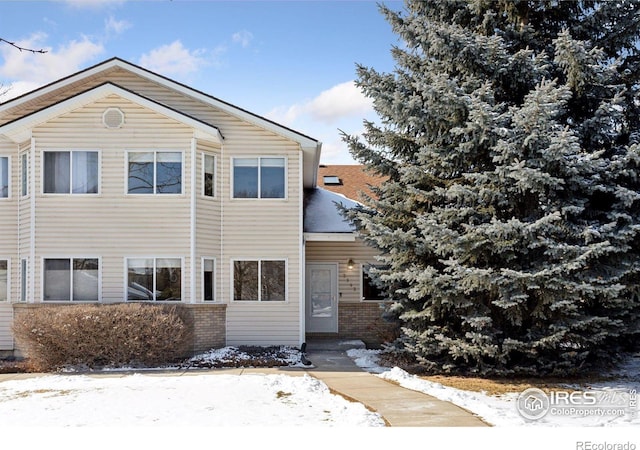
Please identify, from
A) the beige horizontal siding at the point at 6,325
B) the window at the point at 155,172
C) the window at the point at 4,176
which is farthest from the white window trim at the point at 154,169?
the beige horizontal siding at the point at 6,325

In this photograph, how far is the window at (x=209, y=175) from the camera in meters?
13.8

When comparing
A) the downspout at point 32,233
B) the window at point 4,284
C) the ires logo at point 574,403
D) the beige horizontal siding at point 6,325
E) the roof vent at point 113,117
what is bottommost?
the ires logo at point 574,403

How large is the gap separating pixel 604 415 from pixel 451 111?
552cm

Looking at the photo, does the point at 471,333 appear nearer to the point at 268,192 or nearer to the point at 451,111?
the point at 451,111

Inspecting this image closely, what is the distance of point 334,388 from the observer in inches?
382

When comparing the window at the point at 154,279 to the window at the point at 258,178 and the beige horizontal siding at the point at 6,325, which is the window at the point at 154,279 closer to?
the window at the point at 258,178

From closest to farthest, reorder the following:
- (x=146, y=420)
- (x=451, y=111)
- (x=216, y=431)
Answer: (x=216, y=431) < (x=146, y=420) < (x=451, y=111)


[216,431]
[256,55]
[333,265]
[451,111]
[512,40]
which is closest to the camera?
[216,431]

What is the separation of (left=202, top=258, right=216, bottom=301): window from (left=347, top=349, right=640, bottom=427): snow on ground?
4209 millimetres

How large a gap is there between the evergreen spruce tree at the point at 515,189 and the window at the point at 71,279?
6.51 m

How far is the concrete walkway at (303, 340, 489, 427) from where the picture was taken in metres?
7.56

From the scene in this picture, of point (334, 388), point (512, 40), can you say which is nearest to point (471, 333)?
point (334, 388)

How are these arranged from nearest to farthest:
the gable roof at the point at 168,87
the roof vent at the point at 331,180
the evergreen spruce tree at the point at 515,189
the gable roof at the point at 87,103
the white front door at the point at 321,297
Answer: the evergreen spruce tree at the point at 515,189 < the gable roof at the point at 87,103 < the gable roof at the point at 168,87 < the white front door at the point at 321,297 < the roof vent at the point at 331,180

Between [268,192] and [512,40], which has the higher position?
[512,40]
